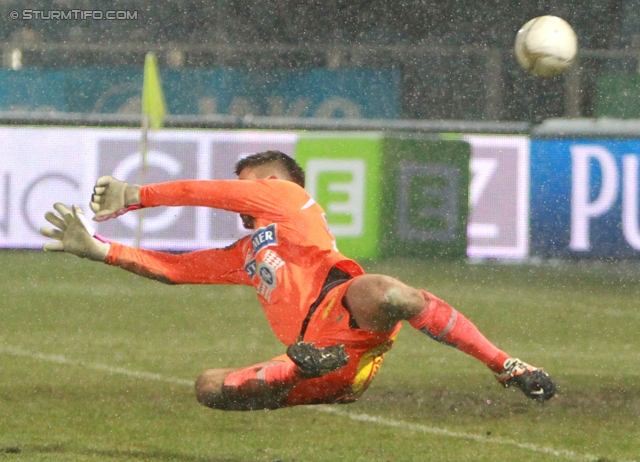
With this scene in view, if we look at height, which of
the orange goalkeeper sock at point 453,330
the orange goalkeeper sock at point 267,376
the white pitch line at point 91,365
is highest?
the orange goalkeeper sock at point 453,330

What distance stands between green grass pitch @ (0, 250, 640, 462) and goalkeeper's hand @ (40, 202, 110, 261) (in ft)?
3.25

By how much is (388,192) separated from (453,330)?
352 inches

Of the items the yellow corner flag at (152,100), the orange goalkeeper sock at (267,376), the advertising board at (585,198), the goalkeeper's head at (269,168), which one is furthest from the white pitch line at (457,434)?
the advertising board at (585,198)

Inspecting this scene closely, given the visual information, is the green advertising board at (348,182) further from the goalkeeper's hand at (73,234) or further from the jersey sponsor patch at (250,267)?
Result: the goalkeeper's hand at (73,234)

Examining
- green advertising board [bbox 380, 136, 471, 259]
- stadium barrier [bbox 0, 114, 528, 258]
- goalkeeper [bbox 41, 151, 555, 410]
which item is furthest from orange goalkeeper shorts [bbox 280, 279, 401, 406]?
green advertising board [bbox 380, 136, 471, 259]

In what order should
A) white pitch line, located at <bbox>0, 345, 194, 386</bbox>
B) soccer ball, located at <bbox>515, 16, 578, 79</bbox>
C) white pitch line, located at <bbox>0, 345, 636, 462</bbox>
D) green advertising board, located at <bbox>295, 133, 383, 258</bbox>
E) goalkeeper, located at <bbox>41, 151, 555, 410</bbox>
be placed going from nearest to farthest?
1. goalkeeper, located at <bbox>41, 151, 555, 410</bbox>
2. white pitch line, located at <bbox>0, 345, 636, 462</bbox>
3. white pitch line, located at <bbox>0, 345, 194, 386</bbox>
4. soccer ball, located at <bbox>515, 16, 578, 79</bbox>
5. green advertising board, located at <bbox>295, 133, 383, 258</bbox>

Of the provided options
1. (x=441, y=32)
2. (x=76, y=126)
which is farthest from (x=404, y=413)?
(x=441, y=32)

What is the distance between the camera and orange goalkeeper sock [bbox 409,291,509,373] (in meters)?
5.16

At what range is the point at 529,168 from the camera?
1405cm

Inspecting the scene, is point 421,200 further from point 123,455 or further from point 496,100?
point 123,455

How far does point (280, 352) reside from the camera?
8.94 m

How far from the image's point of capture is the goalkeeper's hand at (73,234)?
17.9ft

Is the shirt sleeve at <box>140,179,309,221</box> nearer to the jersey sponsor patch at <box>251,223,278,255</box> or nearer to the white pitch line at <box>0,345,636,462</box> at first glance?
the jersey sponsor patch at <box>251,223,278,255</box>

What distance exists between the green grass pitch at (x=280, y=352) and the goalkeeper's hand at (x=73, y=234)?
3.25ft
